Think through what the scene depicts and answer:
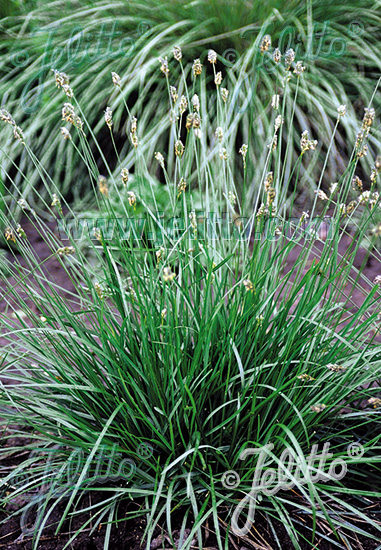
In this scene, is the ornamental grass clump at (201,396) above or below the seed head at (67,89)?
below

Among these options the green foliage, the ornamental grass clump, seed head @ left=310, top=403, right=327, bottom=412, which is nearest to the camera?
Answer: seed head @ left=310, top=403, right=327, bottom=412

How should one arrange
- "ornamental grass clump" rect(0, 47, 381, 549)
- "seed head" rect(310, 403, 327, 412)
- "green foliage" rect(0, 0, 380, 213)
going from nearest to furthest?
"seed head" rect(310, 403, 327, 412), "ornamental grass clump" rect(0, 47, 381, 549), "green foliage" rect(0, 0, 380, 213)

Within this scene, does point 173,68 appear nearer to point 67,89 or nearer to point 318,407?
point 67,89

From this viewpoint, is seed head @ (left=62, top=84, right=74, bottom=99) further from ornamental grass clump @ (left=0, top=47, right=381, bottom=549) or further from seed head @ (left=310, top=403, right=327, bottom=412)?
seed head @ (left=310, top=403, right=327, bottom=412)

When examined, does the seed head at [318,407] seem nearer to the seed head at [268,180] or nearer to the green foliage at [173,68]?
the seed head at [268,180]

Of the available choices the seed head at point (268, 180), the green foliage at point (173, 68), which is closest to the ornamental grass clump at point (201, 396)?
the seed head at point (268, 180)

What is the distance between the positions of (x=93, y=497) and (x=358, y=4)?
369 centimetres

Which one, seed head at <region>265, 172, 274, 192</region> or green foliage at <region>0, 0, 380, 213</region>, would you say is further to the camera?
green foliage at <region>0, 0, 380, 213</region>

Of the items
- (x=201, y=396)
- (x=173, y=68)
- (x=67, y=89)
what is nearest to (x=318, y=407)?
(x=201, y=396)

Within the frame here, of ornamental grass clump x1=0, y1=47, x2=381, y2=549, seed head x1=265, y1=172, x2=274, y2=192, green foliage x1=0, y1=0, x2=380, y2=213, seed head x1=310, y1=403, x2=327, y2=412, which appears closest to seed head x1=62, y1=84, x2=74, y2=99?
ornamental grass clump x1=0, y1=47, x2=381, y2=549

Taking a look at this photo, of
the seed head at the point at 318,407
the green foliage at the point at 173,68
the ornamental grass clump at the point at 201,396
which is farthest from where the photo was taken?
the green foliage at the point at 173,68

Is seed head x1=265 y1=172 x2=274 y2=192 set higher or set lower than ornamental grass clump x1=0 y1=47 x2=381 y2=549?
higher

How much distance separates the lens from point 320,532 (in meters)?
1.31

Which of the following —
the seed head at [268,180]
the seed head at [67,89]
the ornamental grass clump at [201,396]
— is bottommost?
the ornamental grass clump at [201,396]
